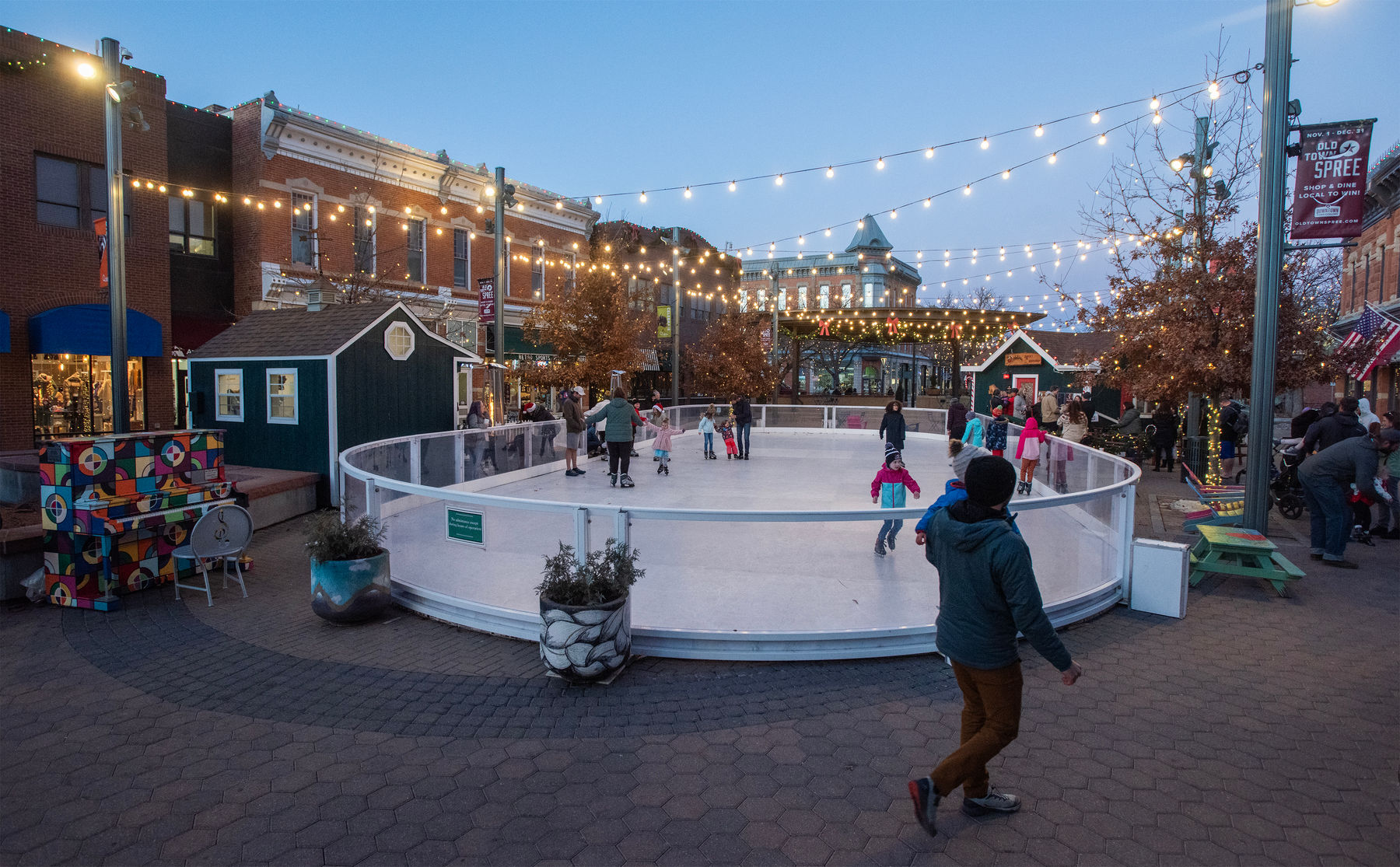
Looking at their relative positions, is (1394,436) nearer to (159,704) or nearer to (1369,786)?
(1369,786)

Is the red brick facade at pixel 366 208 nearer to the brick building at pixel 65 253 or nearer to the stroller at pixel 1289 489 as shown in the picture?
the brick building at pixel 65 253

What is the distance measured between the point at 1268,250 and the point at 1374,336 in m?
8.27

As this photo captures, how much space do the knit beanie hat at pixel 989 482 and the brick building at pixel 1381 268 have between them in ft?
65.9

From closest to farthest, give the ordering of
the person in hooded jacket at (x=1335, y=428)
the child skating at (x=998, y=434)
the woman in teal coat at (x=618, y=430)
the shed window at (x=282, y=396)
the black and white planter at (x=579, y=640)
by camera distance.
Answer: the black and white planter at (x=579, y=640), the person in hooded jacket at (x=1335, y=428), the shed window at (x=282, y=396), the woman in teal coat at (x=618, y=430), the child skating at (x=998, y=434)

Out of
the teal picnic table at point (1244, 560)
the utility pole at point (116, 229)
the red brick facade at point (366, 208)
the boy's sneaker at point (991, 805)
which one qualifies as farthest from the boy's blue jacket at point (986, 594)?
the red brick facade at point (366, 208)

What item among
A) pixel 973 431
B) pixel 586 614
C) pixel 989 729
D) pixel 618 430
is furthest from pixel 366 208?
pixel 989 729

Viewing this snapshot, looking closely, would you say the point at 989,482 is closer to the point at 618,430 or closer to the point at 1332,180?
the point at 1332,180

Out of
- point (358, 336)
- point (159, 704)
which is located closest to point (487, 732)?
point (159, 704)

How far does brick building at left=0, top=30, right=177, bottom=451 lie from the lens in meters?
15.1

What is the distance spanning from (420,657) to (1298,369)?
1355 centimetres

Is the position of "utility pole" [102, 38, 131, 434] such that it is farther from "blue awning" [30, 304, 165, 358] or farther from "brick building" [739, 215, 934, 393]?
"brick building" [739, 215, 934, 393]

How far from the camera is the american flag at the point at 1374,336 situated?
12625 mm

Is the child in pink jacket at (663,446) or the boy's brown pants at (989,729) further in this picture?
the child in pink jacket at (663,446)

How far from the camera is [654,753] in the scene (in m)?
4.04
